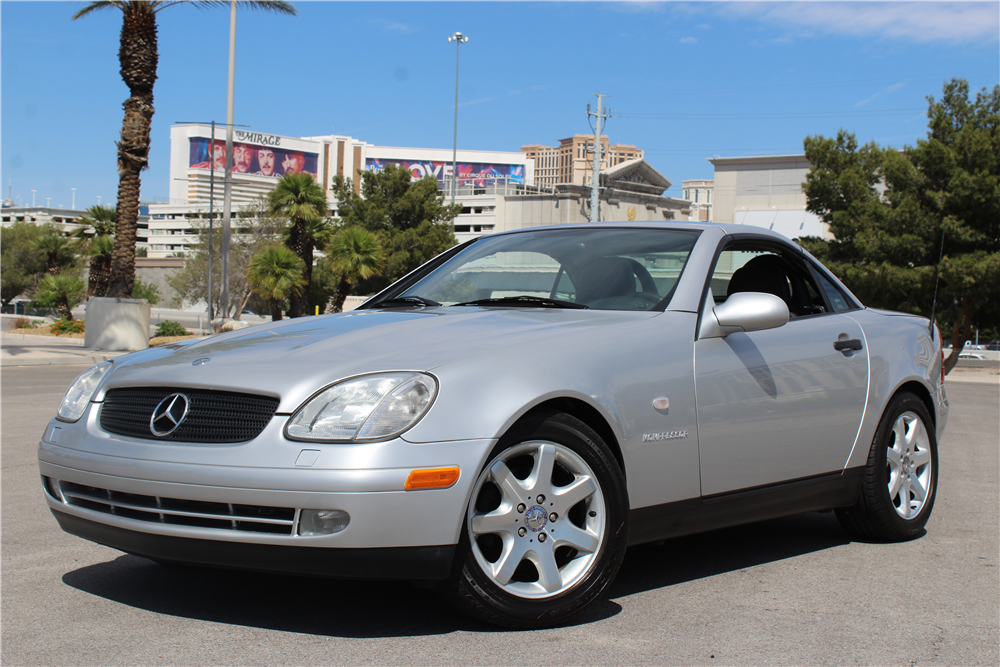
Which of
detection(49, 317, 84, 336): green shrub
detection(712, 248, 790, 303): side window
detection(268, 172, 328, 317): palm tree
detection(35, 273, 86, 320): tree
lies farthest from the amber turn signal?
detection(35, 273, 86, 320): tree

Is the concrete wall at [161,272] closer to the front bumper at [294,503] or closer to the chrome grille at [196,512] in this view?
the chrome grille at [196,512]

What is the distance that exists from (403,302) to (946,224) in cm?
2546

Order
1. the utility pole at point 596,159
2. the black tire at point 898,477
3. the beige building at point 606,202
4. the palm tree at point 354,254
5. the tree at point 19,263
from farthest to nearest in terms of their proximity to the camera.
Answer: the beige building at point 606,202 < the tree at point 19,263 < the utility pole at point 596,159 < the palm tree at point 354,254 < the black tire at point 898,477

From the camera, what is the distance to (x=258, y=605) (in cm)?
344

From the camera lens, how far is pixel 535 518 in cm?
321

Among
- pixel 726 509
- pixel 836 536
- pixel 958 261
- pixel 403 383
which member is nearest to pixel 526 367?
pixel 403 383

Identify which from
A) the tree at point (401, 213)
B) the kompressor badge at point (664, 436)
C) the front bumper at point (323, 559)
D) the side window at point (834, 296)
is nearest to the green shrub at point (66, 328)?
the side window at point (834, 296)

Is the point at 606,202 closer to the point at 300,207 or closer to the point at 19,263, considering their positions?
the point at 19,263

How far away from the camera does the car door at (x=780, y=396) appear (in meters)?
3.80

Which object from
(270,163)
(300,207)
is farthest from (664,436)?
(270,163)

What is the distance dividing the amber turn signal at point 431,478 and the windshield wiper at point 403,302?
5.10ft

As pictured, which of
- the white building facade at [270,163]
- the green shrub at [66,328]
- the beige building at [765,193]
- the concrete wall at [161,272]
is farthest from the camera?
the white building facade at [270,163]

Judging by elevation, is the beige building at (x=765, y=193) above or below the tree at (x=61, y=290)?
above

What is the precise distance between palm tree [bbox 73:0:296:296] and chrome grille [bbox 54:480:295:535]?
2123 cm
